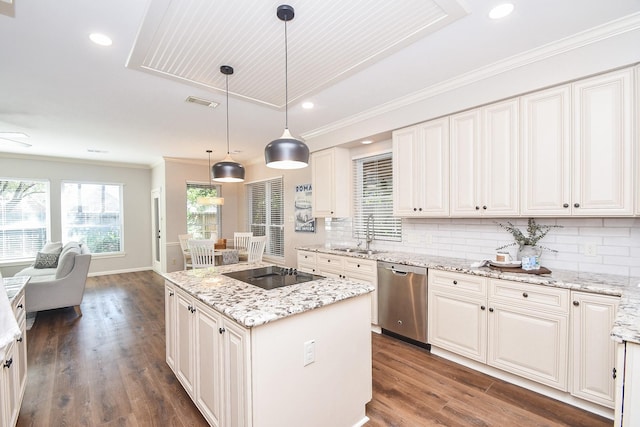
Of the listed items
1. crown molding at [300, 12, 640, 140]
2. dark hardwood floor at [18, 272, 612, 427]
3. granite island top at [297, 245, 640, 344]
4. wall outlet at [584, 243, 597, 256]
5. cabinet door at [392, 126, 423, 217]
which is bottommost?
dark hardwood floor at [18, 272, 612, 427]

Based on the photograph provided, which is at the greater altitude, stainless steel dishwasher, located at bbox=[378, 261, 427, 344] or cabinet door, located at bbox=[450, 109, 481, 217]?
cabinet door, located at bbox=[450, 109, 481, 217]

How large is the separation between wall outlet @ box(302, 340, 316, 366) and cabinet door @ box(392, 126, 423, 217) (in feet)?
6.71

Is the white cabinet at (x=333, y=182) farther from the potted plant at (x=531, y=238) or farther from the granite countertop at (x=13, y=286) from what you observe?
the granite countertop at (x=13, y=286)

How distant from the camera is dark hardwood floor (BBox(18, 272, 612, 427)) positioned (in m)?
2.01

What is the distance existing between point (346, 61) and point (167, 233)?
566 centimetres

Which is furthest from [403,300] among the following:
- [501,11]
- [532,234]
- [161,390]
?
[501,11]

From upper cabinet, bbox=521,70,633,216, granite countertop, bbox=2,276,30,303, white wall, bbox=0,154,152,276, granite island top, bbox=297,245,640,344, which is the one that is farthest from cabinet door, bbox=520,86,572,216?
white wall, bbox=0,154,152,276

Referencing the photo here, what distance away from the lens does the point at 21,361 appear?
84.5 inches

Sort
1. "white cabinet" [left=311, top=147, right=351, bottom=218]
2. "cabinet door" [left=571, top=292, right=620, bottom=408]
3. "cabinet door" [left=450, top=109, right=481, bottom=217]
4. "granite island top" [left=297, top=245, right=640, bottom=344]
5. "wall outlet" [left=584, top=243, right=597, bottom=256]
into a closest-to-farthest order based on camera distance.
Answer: "granite island top" [left=297, top=245, right=640, bottom=344] < "cabinet door" [left=571, top=292, right=620, bottom=408] < "wall outlet" [left=584, top=243, right=597, bottom=256] < "cabinet door" [left=450, top=109, right=481, bottom=217] < "white cabinet" [left=311, top=147, right=351, bottom=218]

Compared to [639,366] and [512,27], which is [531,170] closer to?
[512,27]

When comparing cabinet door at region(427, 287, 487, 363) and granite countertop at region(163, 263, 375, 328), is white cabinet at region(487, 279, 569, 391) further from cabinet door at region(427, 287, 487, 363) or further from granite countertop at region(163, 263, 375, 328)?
granite countertop at region(163, 263, 375, 328)

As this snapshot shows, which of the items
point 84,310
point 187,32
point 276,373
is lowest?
point 84,310

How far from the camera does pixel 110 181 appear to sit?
683cm

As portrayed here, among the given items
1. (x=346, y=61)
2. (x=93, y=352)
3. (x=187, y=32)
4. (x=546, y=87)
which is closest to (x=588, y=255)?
(x=546, y=87)
